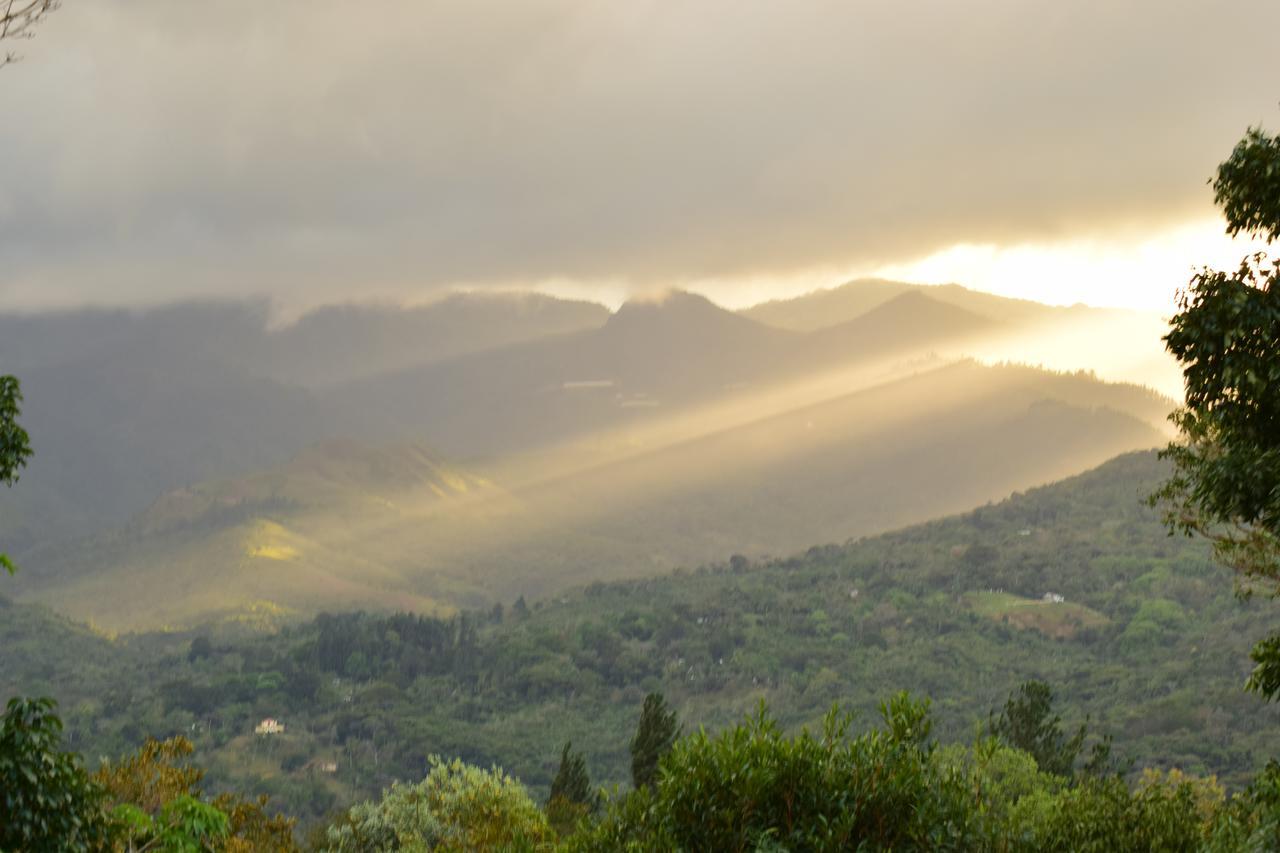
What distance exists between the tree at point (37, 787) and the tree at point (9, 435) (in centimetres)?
195

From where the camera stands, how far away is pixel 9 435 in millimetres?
15602

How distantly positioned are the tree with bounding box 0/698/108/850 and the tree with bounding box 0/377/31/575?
1.95 m

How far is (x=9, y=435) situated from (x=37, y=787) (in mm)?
4425

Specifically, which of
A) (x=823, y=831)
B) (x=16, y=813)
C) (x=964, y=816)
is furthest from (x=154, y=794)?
(x=964, y=816)

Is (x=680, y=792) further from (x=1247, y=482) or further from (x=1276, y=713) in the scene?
(x=1276, y=713)

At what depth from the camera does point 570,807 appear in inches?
2793

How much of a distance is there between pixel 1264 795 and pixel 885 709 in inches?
245

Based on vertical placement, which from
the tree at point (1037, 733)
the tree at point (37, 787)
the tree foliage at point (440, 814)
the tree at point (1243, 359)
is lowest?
the tree at point (1037, 733)

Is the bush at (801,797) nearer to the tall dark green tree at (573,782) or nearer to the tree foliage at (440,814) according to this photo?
the tree foliage at (440,814)

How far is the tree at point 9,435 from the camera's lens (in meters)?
15.4

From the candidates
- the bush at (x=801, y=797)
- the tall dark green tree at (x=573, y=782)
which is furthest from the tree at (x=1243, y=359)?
the tall dark green tree at (x=573, y=782)

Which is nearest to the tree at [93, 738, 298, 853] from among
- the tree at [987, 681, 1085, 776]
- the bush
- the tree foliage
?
the bush

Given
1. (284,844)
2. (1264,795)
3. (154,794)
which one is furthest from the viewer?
(284,844)

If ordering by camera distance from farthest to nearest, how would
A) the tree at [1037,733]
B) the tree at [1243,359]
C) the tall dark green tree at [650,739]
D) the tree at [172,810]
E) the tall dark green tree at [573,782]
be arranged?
the tall dark green tree at [573,782], the tree at [1037,733], the tall dark green tree at [650,739], the tree at [172,810], the tree at [1243,359]
